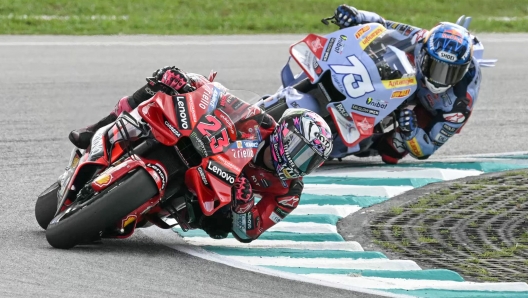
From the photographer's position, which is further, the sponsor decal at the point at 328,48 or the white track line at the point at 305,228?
the sponsor decal at the point at 328,48

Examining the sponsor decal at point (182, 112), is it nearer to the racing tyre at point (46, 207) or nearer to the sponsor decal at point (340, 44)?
the racing tyre at point (46, 207)

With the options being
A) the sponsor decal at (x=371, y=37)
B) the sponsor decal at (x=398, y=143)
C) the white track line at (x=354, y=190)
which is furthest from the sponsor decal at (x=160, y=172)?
the sponsor decal at (x=398, y=143)

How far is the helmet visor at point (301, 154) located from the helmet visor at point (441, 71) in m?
3.21

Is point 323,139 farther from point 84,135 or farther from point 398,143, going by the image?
point 398,143

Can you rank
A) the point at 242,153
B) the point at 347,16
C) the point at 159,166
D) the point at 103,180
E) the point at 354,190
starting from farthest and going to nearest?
1. the point at 347,16
2. the point at 354,190
3. the point at 242,153
4. the point at 159,166
5. the point at 103,180

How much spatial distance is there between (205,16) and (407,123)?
8.40 metres

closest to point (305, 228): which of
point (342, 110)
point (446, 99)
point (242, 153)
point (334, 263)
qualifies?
point (334, 263)

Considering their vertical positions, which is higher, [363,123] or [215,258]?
[215,258]

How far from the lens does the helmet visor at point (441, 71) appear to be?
9547mm

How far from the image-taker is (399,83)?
969 cm

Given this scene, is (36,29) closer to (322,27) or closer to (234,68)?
(234,68)

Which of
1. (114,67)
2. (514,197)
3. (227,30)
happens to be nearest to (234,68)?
(114,67)

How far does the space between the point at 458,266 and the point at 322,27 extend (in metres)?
11.2

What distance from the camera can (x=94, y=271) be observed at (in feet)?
19.2
